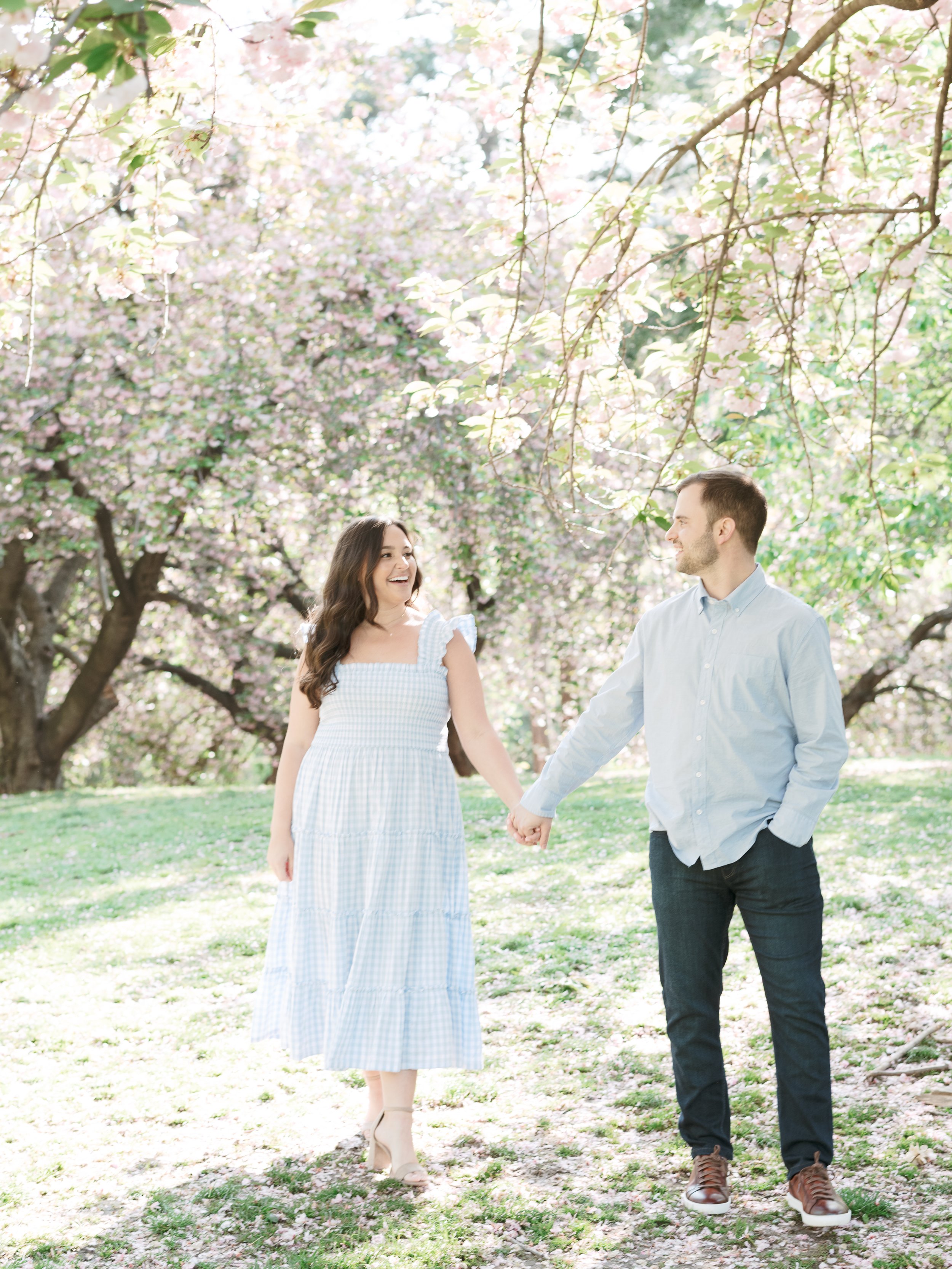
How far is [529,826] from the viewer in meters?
3.00

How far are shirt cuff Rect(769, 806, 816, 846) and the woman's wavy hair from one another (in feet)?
3.75

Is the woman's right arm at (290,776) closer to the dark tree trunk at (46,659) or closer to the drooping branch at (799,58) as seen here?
the drooping branch at (799,58)

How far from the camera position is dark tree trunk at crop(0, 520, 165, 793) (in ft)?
39.1

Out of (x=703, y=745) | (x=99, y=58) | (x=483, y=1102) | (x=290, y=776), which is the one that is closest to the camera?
(x=99, y=58)

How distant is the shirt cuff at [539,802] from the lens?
9.71 feet

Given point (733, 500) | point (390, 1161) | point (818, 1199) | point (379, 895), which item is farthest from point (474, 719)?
point (818, 1199)

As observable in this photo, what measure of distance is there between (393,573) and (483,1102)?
1628 millimetres

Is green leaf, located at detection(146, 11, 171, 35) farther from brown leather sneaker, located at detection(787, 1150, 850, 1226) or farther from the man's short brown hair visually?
brown leather sneaker, located at detection(787, 1150, 850, 1226)

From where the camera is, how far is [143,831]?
8.84 meters

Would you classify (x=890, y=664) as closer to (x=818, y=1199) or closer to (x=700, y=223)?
(x=700, y=223)

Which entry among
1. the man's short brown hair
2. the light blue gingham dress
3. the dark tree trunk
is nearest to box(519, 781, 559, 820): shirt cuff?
the light blue gingham dress

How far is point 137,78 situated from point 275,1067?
3.09m

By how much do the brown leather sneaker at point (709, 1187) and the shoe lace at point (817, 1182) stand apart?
0.20m

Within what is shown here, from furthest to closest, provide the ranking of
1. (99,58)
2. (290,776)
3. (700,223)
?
(700,223), (290,776), (99,58)
